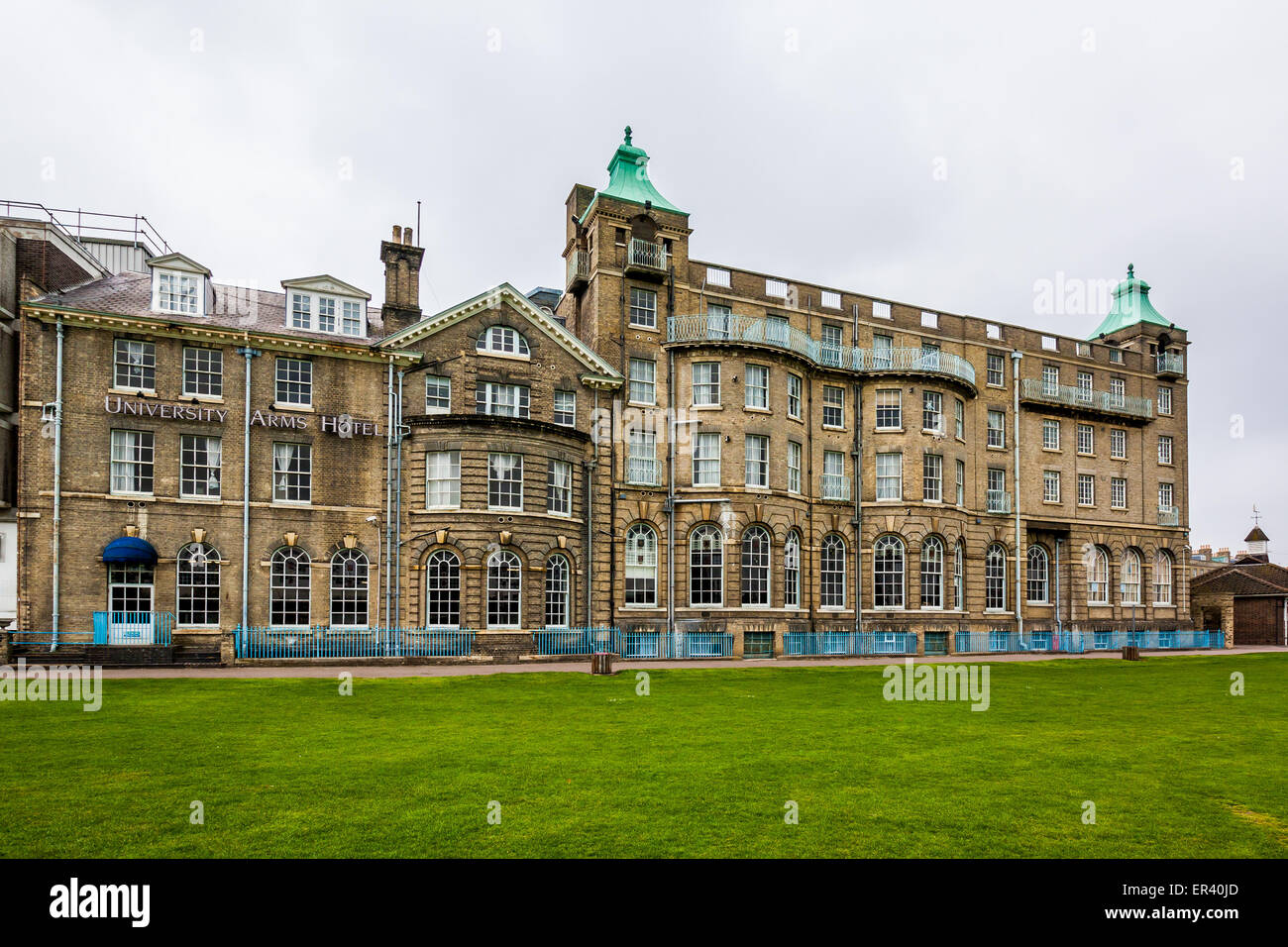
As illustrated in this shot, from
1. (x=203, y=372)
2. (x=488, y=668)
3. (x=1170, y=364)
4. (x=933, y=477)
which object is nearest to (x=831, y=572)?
(x=933, y=477)

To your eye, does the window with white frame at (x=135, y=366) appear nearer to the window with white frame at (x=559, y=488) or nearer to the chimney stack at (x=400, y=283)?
the chimney stack at (x=400, y=283)

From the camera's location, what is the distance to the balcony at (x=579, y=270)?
36.9 metres

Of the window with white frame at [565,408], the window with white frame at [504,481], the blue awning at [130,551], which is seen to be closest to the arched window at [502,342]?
the window with white frame at [565,408]

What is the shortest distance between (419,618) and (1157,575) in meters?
41.7

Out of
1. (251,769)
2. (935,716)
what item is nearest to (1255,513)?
(935,716)

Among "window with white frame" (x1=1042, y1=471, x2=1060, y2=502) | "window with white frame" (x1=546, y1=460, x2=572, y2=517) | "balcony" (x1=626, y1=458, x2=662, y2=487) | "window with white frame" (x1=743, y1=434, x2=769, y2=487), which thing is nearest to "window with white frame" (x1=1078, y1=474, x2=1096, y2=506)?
"window with white frame" (x1=1042, y1=471, x2=1060, y2=502)

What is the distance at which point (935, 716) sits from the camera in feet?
52.1

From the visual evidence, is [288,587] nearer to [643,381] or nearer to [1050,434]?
[643,381]

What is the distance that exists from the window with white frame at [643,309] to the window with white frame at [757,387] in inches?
184

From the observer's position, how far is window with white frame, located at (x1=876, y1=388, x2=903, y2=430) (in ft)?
131

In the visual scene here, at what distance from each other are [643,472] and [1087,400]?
27566mm

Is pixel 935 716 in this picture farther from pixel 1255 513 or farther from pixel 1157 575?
pixel 1255 513

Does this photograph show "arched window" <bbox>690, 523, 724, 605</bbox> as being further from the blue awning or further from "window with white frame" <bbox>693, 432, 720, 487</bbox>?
the blue awning

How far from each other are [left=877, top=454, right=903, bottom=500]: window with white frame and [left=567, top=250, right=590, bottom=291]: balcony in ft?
52.9
